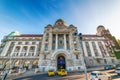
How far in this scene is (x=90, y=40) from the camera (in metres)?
49.1

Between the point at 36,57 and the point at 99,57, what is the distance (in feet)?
117

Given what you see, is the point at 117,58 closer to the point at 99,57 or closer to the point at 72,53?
the point at 99,57

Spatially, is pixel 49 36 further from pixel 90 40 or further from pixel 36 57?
pixel 90 40

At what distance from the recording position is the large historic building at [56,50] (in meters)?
34.5

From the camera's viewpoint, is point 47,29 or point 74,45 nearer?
point 74,45

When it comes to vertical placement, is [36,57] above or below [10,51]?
below

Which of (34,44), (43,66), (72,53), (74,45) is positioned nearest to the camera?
(43,66)

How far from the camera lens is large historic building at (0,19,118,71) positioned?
113ft

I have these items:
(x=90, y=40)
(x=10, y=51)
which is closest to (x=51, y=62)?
(x=10, y=51)

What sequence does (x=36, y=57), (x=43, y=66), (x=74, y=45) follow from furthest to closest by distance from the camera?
(x=36, y=57), (x=74, y=45), (x=43, y=66)

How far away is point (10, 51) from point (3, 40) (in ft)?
36.1

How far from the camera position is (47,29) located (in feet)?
143

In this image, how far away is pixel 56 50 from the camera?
35969mm

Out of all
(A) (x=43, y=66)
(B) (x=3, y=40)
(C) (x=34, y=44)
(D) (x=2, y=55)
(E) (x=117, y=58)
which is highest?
(B) (x=3, y=40)
